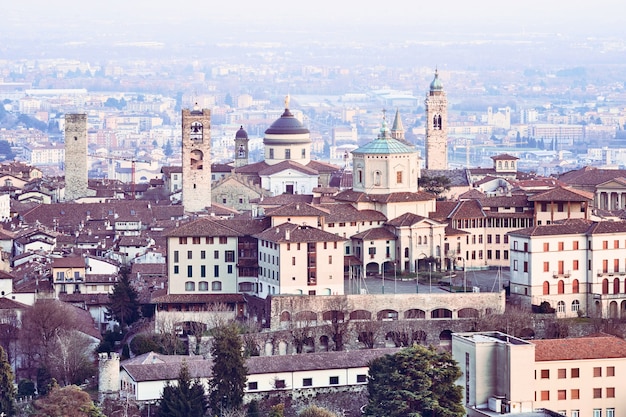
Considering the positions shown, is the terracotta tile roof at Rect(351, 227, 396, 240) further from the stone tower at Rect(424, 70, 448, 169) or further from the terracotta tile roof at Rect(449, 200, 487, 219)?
the stone tower at Rect(424, 70, 448, 169)

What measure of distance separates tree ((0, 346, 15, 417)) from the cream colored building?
29.7 feet

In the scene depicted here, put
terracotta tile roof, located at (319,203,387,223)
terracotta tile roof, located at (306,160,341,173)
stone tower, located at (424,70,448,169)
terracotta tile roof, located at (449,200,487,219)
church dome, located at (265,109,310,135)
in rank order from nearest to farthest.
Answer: terracotta tile roof, located at (319,203,387,223)
terracotta tile roof, located at (449,200,487,219)
terracotta tile roof, located at (306,160,341,173)
church dome, located at (265,109,310,135)
stone tower, located at (424,70,448,169)

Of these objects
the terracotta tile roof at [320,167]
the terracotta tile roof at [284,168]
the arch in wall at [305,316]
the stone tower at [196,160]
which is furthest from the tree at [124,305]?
the terracotta tile roof at [320,167]

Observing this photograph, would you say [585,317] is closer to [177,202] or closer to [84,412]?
[84,412]

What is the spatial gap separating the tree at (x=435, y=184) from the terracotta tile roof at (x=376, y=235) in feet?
21.5

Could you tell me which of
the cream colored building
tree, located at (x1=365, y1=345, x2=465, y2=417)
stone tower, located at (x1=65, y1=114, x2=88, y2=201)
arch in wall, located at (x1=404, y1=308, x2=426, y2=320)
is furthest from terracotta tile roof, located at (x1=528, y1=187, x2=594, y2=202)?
stone tower, located at (x1=65, y1=114, x2=88, y2=201)

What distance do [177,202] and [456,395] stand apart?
33.7 meters

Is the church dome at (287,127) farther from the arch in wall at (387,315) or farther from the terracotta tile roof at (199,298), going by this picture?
the arch in wall at (387,315)

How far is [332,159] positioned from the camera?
148375 mm

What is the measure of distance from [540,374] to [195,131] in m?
32.2

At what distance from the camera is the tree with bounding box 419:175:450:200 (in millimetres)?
61531

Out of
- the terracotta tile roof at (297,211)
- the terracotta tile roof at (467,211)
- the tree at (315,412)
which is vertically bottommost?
the tree at (315,412)

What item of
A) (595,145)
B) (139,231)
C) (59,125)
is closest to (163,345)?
(139,231)

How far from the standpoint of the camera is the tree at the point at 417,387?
4131 centimetres
